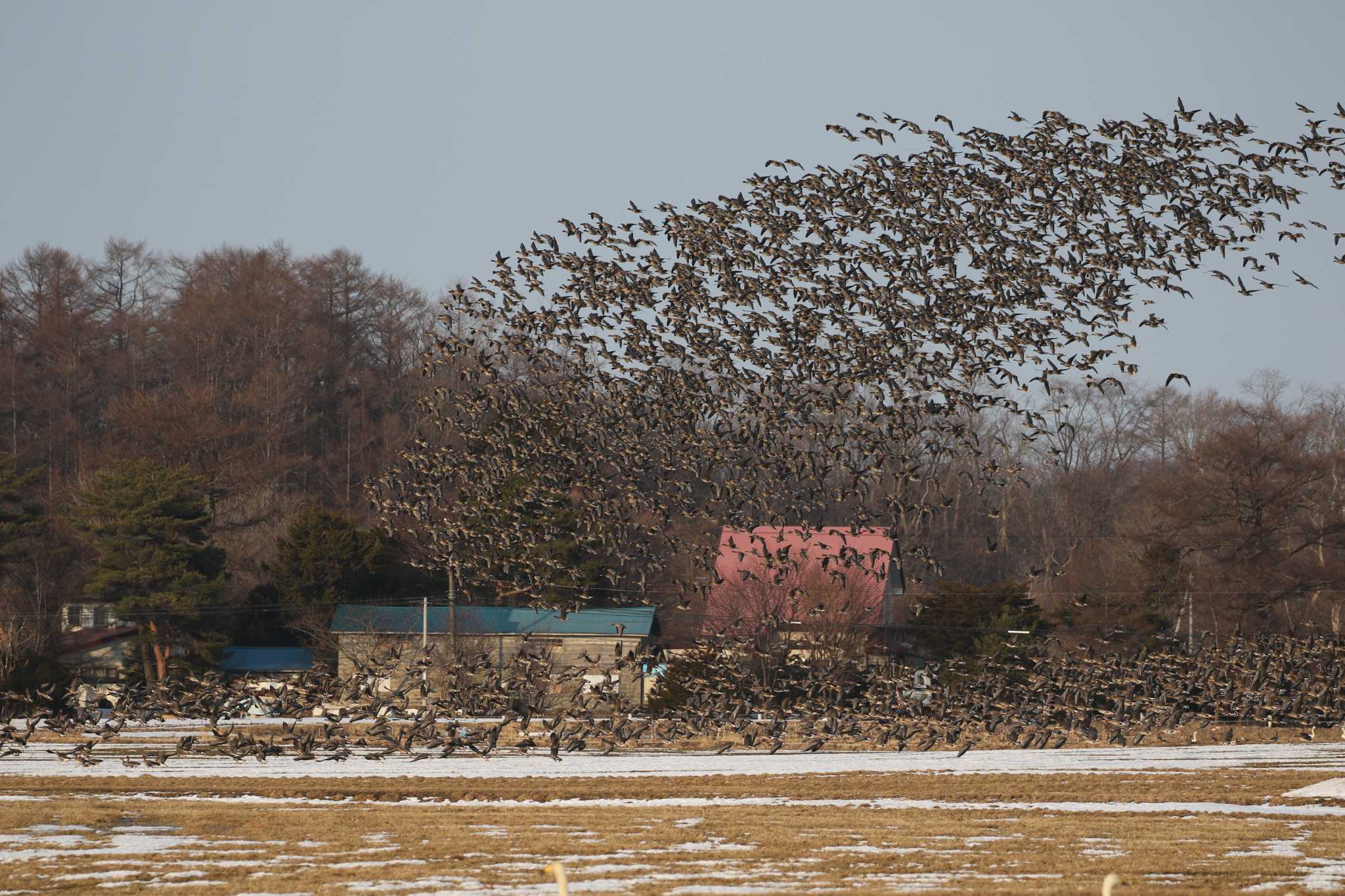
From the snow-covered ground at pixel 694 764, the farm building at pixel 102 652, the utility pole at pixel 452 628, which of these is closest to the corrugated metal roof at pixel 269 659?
the farm building at pixel 102 652

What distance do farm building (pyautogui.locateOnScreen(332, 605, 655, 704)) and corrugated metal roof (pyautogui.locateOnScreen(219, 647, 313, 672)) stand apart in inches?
86.8

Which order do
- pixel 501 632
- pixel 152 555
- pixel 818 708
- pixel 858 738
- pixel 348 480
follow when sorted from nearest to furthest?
pixel 858 738, pixel 818 708, pixel 152 555, pixel 501 632, pixel 348 480

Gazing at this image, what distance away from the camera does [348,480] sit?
233 feet

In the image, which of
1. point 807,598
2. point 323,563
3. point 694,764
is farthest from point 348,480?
point 694,764

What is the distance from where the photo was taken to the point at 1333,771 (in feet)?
92.2

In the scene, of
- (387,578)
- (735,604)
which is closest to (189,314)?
(387,578)

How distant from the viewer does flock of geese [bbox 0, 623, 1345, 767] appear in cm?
3428

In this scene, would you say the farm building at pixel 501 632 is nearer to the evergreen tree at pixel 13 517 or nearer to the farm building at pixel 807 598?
the farm building at pixel 807 598

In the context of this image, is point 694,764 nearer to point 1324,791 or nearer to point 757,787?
point 757,787

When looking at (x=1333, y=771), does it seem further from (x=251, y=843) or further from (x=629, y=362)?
(x=251, y=843)

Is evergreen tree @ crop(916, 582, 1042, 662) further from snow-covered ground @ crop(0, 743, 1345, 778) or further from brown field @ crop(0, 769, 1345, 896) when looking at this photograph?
brown field @ crop(0, 769, 1345, 896)

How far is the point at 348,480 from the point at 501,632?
2114 centimetres

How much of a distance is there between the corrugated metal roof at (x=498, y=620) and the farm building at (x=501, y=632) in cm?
3

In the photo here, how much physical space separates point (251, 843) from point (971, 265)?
53.6ft
